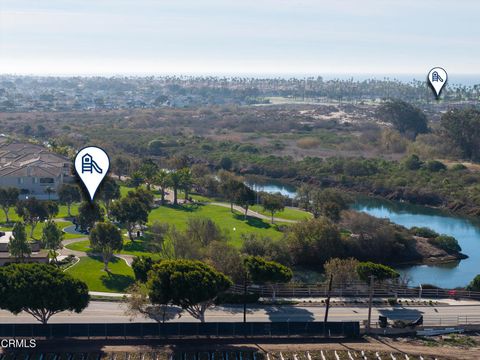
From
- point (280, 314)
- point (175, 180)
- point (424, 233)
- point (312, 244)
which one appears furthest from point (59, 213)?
point (424, 233)

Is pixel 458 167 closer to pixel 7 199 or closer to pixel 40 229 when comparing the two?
pixel 40 229

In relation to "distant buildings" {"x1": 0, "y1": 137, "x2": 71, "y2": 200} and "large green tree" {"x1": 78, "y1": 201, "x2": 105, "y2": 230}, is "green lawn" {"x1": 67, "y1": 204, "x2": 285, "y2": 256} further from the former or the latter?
"distant buildings" {"x1": 0, "y1": 137, "x2": 71, "y2": 200}

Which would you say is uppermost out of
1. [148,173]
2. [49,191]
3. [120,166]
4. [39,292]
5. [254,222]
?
[39,292]

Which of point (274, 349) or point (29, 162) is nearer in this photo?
point (274, 349)

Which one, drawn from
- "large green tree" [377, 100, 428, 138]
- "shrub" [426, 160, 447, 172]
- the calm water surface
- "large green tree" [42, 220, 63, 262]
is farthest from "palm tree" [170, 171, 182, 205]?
"large green tree" [377, 100, 428, 138]

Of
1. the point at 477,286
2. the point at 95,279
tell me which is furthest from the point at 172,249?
the point at 477,286
